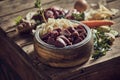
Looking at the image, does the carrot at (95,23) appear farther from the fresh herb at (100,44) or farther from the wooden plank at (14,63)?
the wooden plank at (14,63)

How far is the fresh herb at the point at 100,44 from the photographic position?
213cm

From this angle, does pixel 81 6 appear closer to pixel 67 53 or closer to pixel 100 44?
pixel 100 44

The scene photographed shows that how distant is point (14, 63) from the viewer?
2688mm

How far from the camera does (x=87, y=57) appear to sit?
210 cm

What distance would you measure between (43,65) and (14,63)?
63cm

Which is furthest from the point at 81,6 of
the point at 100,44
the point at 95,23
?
the point at 100,44

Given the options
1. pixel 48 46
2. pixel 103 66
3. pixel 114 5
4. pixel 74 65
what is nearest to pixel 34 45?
pixel 48 46

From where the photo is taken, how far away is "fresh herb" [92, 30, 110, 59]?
6.98ft

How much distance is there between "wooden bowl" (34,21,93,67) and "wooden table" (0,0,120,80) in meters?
0.03

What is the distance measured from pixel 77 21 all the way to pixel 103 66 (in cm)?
33

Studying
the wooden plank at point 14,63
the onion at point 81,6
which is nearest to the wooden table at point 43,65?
the wooden plank at point 14,63

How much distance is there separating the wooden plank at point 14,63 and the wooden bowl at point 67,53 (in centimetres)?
11

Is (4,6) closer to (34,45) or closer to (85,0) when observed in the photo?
(85,0)

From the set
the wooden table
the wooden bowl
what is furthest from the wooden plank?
the wooden bowl
